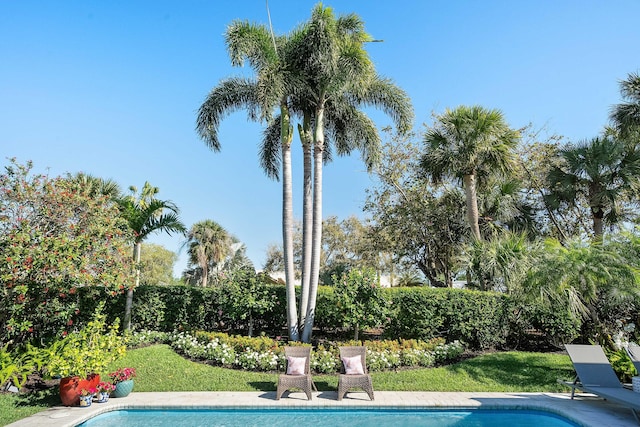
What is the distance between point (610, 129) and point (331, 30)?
15062 mm

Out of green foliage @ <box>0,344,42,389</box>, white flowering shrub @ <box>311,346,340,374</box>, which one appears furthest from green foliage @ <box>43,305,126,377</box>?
white flowering shrub @ <box>311,346,340,374</box>

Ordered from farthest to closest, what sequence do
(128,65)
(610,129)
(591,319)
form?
(610,129) < (591,319) < (128,65)

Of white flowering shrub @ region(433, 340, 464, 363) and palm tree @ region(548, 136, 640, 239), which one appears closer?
white flowering shrub @ region(433, 340, 464, 363)

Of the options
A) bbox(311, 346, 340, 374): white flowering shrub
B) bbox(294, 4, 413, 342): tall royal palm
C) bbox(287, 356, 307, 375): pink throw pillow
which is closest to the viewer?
bbox(287, 356, 307, 375): pink throw pillow

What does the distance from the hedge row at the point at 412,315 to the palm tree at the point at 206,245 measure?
1620 centimetres

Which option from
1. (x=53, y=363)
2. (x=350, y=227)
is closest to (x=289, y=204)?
(x=53, y=363)

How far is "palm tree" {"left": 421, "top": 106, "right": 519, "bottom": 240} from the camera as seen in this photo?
14781 millimetres

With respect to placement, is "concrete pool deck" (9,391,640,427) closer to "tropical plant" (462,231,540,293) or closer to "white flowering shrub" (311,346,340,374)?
"white flowering shrub" (311,346,340,374)

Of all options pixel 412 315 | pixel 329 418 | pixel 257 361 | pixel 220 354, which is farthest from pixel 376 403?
pixel 220 354

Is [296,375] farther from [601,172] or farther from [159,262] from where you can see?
[159,262]

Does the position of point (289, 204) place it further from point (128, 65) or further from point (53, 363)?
point (53, 363)

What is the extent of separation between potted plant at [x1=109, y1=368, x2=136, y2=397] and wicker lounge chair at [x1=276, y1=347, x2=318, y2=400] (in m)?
3.27

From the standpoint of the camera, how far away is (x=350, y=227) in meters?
33.8

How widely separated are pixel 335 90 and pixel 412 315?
7.50 metres
